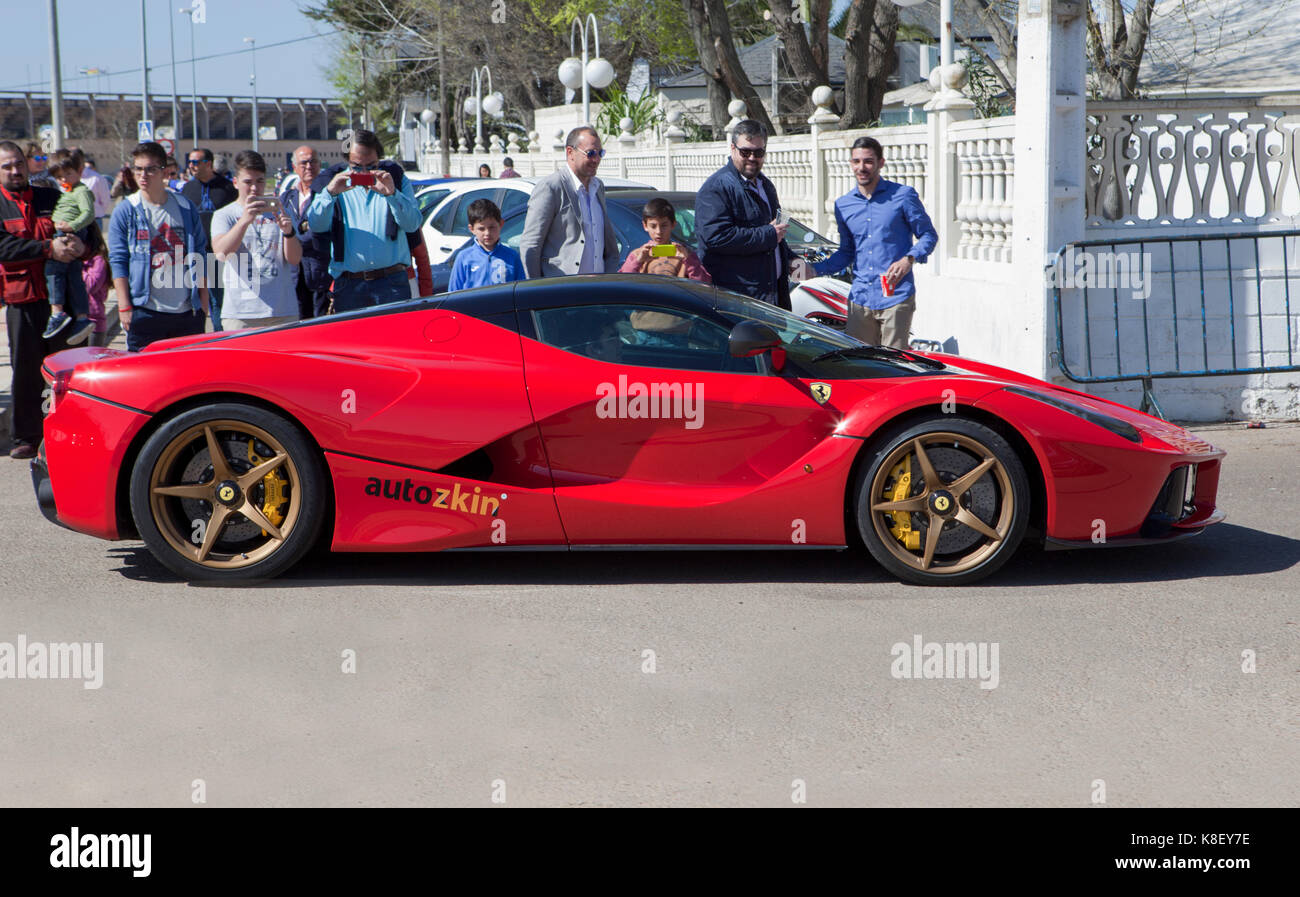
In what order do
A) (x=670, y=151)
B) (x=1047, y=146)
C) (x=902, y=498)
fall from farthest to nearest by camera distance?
1. (x=670, y=151)
2. (x=1047, y=146)
3. (x=902, y=498)

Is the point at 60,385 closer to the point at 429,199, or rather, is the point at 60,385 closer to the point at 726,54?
the point at 429,199

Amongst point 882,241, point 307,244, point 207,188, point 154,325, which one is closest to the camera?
point 154,325

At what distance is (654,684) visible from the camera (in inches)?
186

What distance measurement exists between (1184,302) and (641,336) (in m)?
5.57

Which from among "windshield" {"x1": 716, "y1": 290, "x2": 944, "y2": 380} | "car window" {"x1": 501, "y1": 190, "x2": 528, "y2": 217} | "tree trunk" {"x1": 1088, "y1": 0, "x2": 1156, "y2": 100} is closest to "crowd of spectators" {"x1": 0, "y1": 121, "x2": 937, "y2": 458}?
"windshield" {"x1": 716, "y1": 290, "x2": 944, "y2": 380}

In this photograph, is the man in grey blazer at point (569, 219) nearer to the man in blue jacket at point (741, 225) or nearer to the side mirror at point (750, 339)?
the man in blue jacket at point (741, 225)

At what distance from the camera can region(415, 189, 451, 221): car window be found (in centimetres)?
1478

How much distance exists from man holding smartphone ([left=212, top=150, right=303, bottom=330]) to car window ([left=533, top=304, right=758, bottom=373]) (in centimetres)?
321

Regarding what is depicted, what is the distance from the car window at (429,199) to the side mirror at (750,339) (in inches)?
372

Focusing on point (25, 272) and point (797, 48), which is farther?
point (797, 48)

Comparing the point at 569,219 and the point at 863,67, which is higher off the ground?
the point at 863,67

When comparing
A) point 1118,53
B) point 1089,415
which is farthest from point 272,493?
point 1118,53

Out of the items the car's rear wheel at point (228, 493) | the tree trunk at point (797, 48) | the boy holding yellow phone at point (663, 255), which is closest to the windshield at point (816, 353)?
the car's rear wheel at point (228, 493)

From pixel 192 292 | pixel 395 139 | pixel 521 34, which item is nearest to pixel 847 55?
pixel 192 292
